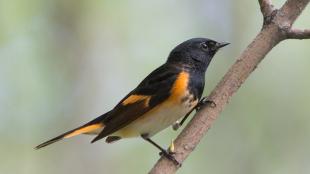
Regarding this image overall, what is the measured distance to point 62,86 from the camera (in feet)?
18.1

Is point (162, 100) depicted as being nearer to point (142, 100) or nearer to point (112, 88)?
point (142, 100)

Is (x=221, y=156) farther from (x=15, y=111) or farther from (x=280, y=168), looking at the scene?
(x=15, y=111)

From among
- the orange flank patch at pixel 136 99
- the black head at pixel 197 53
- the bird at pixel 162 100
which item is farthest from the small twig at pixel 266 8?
the orange flank patch at pixel 136 99

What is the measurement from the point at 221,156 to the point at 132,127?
1315 millimetres

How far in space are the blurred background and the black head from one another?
0.92 metres

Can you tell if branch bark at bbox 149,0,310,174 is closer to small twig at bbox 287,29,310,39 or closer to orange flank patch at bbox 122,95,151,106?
small twig at bbox 287,29,310,39

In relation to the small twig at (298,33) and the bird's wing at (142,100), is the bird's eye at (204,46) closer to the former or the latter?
the bird's wing at (142,100)

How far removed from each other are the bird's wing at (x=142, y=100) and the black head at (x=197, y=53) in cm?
14

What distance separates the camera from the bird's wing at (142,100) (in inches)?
135

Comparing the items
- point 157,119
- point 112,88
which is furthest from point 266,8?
point 112,88

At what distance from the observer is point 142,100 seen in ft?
11.5

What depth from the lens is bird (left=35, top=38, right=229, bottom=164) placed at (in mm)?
3414

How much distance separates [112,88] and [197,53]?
6.65 ft

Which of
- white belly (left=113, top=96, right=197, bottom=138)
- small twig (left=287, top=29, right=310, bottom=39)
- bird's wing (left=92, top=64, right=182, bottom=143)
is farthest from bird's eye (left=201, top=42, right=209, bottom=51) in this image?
small twig (left=287, top=29, right=310, bottom=39)
